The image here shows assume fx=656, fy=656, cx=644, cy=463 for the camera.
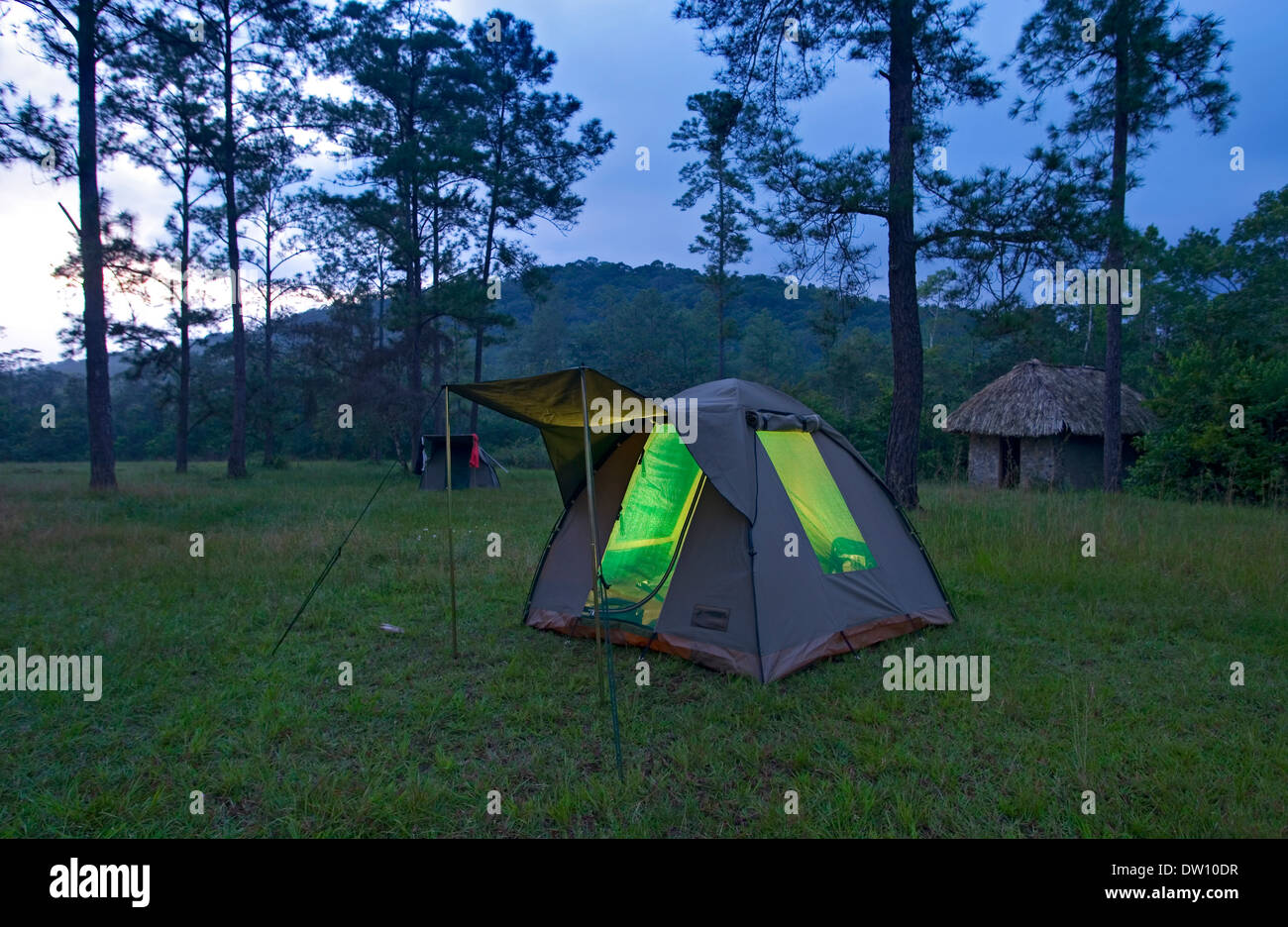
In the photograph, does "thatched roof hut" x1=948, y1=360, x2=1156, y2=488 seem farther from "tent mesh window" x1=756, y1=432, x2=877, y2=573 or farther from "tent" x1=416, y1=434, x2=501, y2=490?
"tent mesh window" x1=756, y1=432, x2=877, y2=573

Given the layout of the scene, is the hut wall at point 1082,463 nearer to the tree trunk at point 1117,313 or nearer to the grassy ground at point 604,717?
the tree trunk at point 1117,313

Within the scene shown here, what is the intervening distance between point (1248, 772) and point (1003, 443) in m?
17.0

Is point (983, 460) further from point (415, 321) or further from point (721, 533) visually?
point (721, 533)

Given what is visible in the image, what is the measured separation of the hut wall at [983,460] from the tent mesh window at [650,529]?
15.6m

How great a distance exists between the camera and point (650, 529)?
516 cm

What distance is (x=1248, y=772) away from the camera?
302 cm

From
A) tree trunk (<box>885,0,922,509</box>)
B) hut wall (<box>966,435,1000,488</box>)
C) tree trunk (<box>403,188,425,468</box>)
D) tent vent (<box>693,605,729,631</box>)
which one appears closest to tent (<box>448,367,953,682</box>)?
tent vent (<box>693,605,729,631</box>)

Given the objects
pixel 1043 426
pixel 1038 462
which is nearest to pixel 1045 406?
pixel 1043 426

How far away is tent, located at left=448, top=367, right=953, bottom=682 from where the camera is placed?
423 cm

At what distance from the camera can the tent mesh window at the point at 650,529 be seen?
4.90m

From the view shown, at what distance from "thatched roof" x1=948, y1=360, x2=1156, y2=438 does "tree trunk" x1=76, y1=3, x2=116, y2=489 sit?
65.3ft
